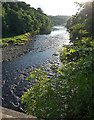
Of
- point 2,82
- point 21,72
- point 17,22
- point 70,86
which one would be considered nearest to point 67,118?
point 70,86

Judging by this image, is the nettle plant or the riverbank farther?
the riverbank

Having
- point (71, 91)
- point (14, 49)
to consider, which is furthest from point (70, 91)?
point (14, 49)

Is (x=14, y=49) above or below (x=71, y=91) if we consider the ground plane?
below

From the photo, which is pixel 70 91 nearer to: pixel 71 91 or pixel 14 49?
pixel 71 91

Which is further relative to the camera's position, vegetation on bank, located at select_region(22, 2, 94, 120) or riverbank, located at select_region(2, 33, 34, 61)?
riverbank, located at select_region(2, 33, 34, 61)

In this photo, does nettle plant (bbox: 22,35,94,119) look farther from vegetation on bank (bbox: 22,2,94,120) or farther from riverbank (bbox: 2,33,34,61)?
riverbank (bbox: 2,33,34,61)

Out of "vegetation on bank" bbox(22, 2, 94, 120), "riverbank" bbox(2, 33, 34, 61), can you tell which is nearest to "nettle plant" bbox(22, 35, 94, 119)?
"vegetation on bank" bbox(22, 2, 94, 120)

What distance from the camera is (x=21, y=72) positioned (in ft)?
59.8

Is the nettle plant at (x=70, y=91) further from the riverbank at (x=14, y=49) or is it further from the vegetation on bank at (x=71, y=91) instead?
the riverbank at (x=14, y=49)

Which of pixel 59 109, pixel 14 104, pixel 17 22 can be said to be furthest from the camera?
pixel 17 22

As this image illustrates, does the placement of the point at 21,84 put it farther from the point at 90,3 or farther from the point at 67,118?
the point at 90,3

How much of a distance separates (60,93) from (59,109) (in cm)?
55

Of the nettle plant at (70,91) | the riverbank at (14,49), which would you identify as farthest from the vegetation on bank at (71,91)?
the riverbank at (14,49)

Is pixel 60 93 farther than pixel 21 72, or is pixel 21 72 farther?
pixel 21 72
